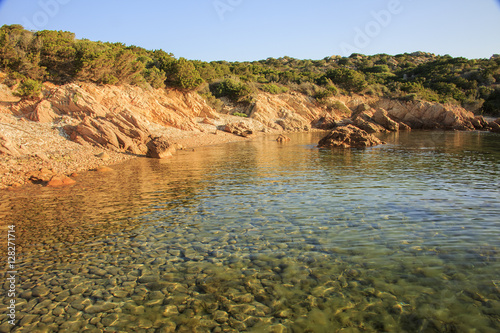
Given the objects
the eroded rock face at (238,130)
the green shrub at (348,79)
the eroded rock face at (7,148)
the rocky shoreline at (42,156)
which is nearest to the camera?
the rocky shoreline at (42,156)

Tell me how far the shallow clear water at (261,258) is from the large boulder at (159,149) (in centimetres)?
959

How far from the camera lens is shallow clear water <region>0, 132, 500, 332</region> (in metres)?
4.82

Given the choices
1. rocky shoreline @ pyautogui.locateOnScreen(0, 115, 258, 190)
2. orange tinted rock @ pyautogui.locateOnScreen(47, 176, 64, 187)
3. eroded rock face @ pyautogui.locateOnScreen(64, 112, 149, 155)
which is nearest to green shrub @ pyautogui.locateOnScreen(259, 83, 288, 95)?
eroded rock face @ pyautogui.locateOnScreen(64, 112, 149, 155)

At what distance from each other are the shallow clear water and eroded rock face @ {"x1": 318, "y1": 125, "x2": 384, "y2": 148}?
15578 millimetres

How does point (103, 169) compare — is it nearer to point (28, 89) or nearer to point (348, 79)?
point (28, 89)

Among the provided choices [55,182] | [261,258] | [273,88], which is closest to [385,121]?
[273,88]

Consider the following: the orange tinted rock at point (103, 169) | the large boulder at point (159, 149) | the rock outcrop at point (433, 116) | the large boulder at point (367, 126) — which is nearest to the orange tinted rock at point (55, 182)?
the orange tinted rock at point (103, 169)

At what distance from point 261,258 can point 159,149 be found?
1759 cm

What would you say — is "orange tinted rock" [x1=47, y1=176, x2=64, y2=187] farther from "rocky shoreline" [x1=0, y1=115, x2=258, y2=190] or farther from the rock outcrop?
the rock outcrop

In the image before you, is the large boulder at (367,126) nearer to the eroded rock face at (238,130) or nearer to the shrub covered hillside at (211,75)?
the eroded rock face at (238,130)

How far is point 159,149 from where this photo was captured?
22656 mm

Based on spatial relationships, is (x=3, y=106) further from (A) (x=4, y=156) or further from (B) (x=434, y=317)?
(B) (x=434, y=317)

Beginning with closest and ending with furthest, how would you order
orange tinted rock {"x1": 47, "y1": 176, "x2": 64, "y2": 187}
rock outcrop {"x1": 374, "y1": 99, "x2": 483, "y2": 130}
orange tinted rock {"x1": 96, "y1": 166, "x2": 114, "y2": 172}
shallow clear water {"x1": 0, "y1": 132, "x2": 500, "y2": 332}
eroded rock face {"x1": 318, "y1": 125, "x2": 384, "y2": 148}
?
1. shallow clear water {"x1": 0, "y1": 132, "x2": 500, "y2": 332}
2. orange tinted rock {"x1": 47, "y1": 176, "x2": 64, "y2": 187}
3. orange tinted rock {"x1": 96, "y1": 166, "x2": 114, "y2": 172}
4. eroded rock face {"x1": 318, "y1": 125, "x2": 384, "y2": 148}
5. rock outcrop {"x1": 374, "y1": 99, "x2": 483, "y2": 130}

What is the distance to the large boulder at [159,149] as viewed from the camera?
22602 millimetres
